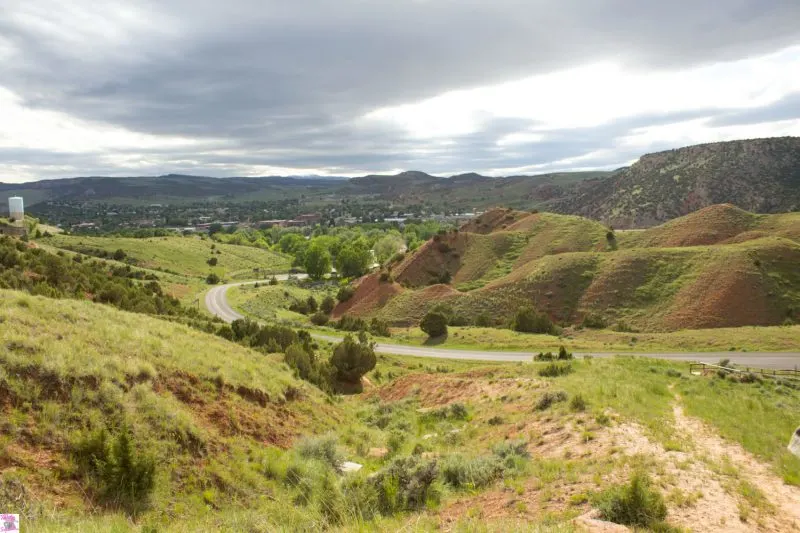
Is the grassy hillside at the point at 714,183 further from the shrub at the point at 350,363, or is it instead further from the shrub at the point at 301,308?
the shrub at the point at 350,363

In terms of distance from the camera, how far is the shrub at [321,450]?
37.0 ft

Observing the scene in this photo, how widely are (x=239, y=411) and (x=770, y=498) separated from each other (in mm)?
12006

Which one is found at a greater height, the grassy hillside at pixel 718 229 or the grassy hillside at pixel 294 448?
the grassy hillside at pixel 718 229

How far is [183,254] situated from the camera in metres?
104

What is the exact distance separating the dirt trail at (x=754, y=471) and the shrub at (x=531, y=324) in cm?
3293

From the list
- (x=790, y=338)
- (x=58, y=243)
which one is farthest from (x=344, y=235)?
(x=790, y=338)

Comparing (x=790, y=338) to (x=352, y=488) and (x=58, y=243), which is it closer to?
(x=352, y=488)

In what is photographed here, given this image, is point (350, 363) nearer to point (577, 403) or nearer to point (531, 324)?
point (577, 403)

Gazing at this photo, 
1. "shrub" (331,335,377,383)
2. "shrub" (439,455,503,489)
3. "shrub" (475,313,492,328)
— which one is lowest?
"shrub" (475,313,492,328)

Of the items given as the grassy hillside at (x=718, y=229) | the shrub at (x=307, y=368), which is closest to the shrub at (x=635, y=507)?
the shrub at (x=307, y=368)

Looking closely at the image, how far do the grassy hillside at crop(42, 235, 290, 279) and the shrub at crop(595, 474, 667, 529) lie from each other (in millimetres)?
92541

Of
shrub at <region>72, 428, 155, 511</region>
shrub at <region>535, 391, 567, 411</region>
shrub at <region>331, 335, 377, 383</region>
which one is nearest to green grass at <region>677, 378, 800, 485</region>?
shrub at <region>535, 391, 567, 411</region>

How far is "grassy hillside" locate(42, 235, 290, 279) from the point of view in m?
88.3

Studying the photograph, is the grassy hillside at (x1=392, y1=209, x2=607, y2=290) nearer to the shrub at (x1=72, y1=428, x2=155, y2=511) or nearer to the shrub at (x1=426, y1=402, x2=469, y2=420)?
the shrub at (x1=426, y1=402, x2=469, y2=420)
